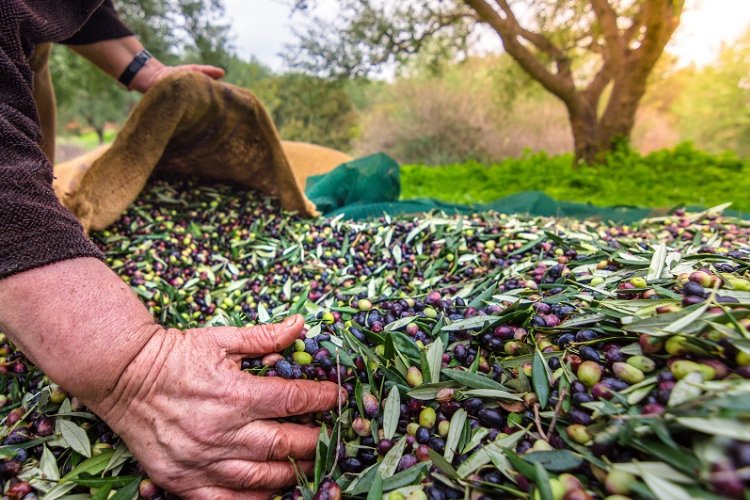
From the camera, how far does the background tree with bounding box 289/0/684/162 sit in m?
4.51

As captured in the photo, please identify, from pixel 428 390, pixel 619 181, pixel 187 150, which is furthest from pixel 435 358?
pixel 619 181

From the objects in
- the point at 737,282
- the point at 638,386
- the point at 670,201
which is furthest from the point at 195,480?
the point at 670,201

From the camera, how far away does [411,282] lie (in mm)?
1508

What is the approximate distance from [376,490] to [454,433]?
0.18 metres

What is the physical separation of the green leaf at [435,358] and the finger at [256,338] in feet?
0.98

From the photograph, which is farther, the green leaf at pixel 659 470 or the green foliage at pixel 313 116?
the green foliage at pixel 313 116

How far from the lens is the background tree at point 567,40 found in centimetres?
451

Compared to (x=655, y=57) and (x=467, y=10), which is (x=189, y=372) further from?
(x=467, y=10)

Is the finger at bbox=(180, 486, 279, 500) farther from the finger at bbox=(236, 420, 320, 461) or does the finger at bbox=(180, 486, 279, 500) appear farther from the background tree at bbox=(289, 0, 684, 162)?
the background tree at bbox=(289, 0, 684, 162)

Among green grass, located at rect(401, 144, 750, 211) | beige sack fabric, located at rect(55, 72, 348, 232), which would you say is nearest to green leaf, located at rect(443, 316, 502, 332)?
beige sack fabric, located at rect(55, 72, 348, 232)

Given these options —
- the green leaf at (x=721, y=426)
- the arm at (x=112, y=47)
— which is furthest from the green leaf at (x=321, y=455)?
the arm at (x=112, y=47)

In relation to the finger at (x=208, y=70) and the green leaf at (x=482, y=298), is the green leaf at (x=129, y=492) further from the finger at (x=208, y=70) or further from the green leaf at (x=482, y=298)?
the finger at (x=208, y=70)

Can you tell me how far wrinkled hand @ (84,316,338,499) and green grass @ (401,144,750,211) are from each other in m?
3.24

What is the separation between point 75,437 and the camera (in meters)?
0.84
